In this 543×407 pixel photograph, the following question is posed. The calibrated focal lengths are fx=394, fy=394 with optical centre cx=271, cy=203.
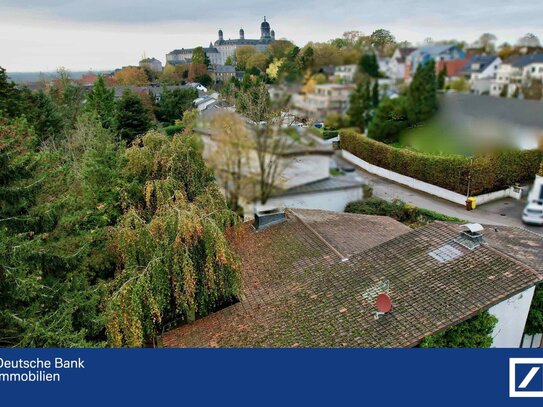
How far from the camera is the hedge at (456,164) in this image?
320 cm

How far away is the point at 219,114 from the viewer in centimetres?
410

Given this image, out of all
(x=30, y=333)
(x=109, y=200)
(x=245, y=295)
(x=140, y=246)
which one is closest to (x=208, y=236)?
(x=140, y=246)

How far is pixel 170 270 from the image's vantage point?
6910mm

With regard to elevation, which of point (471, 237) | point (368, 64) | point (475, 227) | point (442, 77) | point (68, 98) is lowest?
point (471, 237)

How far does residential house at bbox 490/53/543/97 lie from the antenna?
428cm

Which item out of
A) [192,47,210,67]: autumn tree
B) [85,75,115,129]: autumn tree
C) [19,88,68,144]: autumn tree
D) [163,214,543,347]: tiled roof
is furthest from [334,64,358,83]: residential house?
[85,75,115,129]: autumn tree

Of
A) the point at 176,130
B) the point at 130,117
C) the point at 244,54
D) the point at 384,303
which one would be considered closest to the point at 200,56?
the point at 244,54

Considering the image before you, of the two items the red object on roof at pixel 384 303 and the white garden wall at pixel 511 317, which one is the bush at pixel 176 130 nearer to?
the red object on roof at pixel 384 303

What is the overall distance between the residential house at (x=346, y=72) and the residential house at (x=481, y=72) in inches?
30.0

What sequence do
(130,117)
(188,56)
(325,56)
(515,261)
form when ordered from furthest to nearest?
(130,117) < (515,261) < (188,56) < (325,56)

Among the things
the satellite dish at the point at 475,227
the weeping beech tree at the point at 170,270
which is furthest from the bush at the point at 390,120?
the satellite dish at the point at 475,227

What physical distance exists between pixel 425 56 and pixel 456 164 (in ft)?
4.13

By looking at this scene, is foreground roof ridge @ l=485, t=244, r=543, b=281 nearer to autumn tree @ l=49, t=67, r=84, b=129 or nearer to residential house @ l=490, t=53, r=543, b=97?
residential house @ l=490, t=53, r=543, b=97

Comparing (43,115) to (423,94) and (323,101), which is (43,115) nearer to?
(323,101)
